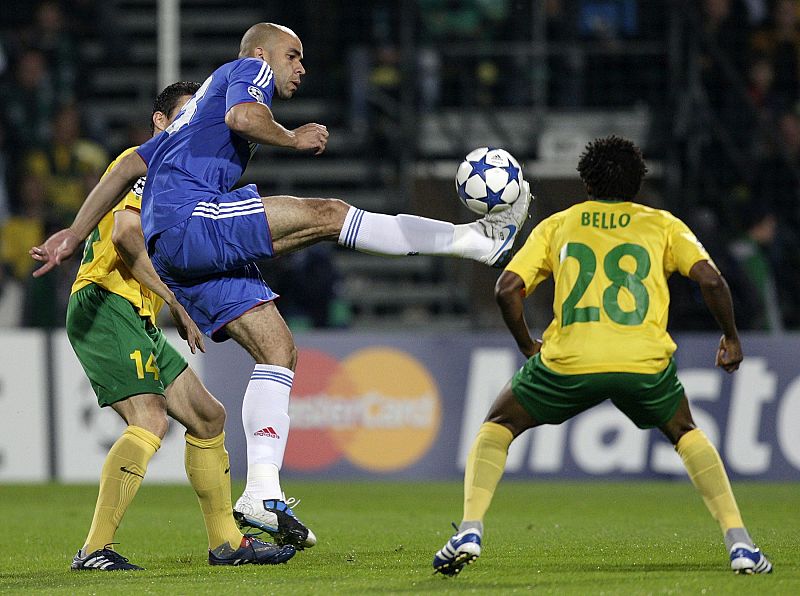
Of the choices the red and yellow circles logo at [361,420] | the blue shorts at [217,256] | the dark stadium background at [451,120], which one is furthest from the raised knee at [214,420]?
the dark stadium background at [451,120]

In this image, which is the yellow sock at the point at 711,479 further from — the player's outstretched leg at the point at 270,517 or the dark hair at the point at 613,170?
the player's outstretched leg at the point at 270,517

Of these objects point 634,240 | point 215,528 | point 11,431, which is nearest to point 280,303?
point 11,431

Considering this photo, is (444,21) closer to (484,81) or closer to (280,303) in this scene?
(484,81)

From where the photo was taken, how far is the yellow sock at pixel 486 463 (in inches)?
213

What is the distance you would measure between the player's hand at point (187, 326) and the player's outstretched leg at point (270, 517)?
0.66 meters

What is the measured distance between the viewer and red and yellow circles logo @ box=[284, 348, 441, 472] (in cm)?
1231

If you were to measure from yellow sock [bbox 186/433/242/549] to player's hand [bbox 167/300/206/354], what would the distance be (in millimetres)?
542

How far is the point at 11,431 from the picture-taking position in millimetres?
12312

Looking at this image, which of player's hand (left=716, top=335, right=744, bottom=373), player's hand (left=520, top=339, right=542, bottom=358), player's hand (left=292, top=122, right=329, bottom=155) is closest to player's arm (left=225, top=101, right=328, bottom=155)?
player's hand (left=292, top=122, right=329, bottom=155)

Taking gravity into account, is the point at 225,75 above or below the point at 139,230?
above

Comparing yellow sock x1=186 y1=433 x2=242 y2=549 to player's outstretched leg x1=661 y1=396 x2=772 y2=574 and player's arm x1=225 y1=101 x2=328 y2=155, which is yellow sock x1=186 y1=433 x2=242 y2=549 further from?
player's outstretched leg x1=661 y1=396 x2=772 y2=574

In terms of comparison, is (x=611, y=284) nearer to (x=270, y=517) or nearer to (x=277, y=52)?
(x=270, y=517)

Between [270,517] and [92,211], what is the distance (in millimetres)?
1476

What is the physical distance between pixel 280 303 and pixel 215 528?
784 cm
